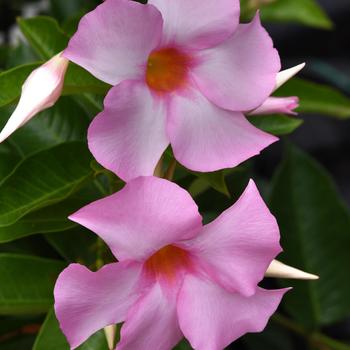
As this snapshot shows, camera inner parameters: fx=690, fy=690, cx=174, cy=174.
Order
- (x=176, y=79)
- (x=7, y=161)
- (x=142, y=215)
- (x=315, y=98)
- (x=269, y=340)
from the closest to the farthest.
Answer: (x=142, y=215) → (x=176, y=79) → (x=7, y=161) → (x=315, y=98) → (x=269, y=340)

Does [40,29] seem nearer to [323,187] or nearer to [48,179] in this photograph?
[48,179]

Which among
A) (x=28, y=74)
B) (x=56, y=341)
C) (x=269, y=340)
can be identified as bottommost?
(x=269, y=340)

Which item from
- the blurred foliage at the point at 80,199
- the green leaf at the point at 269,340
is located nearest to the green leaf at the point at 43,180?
the blurred foliage at the point at 80,199

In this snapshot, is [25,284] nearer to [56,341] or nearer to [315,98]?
[56,341]

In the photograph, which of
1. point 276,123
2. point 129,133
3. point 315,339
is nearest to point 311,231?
point 315,339

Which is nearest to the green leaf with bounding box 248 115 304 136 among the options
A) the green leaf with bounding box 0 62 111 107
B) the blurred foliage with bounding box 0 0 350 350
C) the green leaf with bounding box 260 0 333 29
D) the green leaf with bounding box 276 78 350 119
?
the blurred foliage with bounding box 0 0 350 350

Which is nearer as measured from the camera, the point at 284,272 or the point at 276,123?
the point at 284,272

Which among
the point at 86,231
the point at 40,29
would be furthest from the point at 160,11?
the point at 86,231
